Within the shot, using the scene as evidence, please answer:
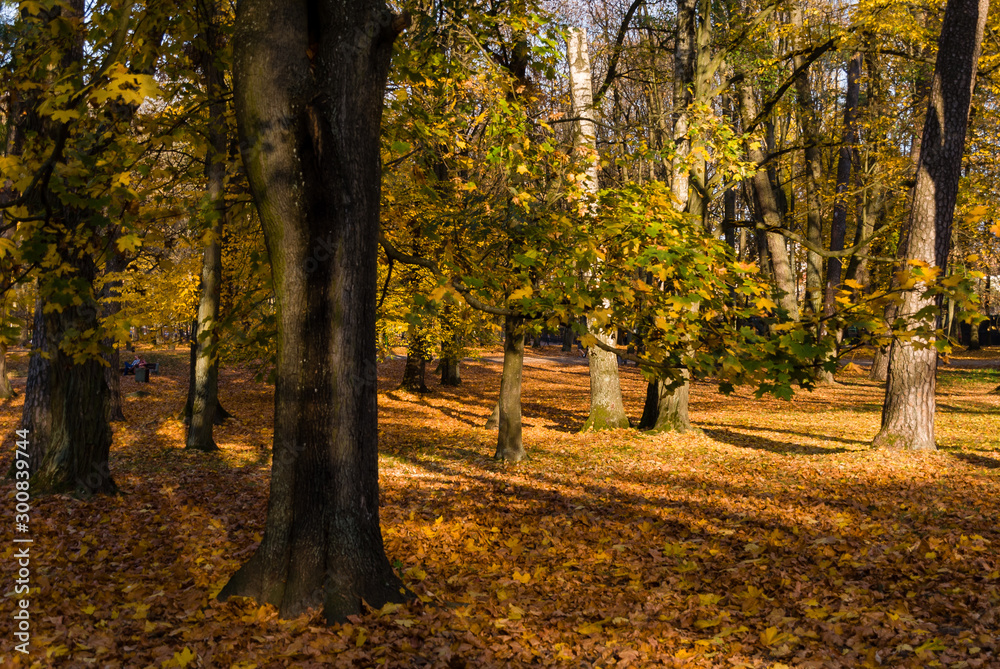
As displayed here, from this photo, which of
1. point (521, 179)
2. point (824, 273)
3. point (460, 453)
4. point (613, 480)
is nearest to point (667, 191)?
point (521, 179)

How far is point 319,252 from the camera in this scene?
429 cm

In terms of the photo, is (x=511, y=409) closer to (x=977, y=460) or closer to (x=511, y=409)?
(x=511, y=409)

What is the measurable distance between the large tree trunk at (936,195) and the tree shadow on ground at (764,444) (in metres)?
1.44

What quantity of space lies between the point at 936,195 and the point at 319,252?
32.3ft

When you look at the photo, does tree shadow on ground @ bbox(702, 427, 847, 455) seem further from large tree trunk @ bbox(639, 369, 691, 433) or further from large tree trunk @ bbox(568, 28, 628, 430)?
large tree trunk @ bbox(568, 28, 628, 430)

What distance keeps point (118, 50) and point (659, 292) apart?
431 centimetres

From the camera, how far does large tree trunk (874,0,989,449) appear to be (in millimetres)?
10109

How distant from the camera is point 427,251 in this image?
824cm

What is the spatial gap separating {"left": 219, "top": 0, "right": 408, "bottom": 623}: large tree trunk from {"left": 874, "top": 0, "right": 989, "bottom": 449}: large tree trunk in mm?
8917

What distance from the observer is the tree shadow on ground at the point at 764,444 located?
11797mm

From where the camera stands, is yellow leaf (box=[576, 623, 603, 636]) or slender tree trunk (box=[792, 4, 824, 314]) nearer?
yellow leaf (box=[576, 623, 603, 636])

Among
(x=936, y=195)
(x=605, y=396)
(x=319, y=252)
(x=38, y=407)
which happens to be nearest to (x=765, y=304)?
(x=319, y=252)

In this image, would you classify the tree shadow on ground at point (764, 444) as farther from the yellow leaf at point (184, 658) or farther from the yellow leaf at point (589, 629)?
the yellow leaf at point (184, 658)

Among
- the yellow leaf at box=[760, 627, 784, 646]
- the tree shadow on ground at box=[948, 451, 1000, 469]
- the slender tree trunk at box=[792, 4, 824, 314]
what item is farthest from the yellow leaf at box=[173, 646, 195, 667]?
the slender tree trunk at box=[792, 4, 824, 314]
